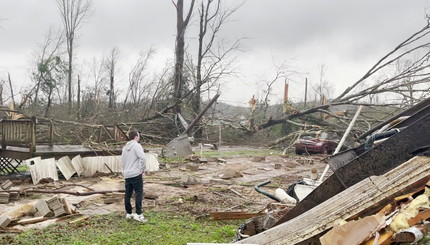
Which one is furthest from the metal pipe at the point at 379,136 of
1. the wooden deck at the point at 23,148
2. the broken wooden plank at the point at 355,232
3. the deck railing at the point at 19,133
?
the deck railing at the point at 19,133

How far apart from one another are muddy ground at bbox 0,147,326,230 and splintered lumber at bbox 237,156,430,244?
321 centimetres

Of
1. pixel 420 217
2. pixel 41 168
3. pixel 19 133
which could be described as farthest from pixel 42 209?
pixel 420 217

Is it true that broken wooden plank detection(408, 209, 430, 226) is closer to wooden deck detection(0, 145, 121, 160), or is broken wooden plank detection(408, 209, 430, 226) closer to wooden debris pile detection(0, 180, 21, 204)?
wooden debris pile detection(0, 180, 21, 204)

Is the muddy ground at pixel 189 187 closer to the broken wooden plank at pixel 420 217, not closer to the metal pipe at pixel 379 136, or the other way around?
the metal pipe at pixel 379 136

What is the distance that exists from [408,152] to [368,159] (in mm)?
446

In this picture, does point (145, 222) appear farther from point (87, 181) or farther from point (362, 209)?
point (87, 181)

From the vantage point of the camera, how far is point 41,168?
10.7 meters

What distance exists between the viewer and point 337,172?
15.2 feet

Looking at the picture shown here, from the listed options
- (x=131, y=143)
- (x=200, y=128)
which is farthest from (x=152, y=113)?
(x=131, y=143)

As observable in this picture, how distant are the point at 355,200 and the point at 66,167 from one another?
9.63 meters

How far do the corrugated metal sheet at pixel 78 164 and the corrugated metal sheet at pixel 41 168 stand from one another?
64cm

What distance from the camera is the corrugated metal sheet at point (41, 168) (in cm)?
1051

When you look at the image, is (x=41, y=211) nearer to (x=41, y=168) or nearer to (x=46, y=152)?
(x=41, y=168)

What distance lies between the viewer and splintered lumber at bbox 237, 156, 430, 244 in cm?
344
